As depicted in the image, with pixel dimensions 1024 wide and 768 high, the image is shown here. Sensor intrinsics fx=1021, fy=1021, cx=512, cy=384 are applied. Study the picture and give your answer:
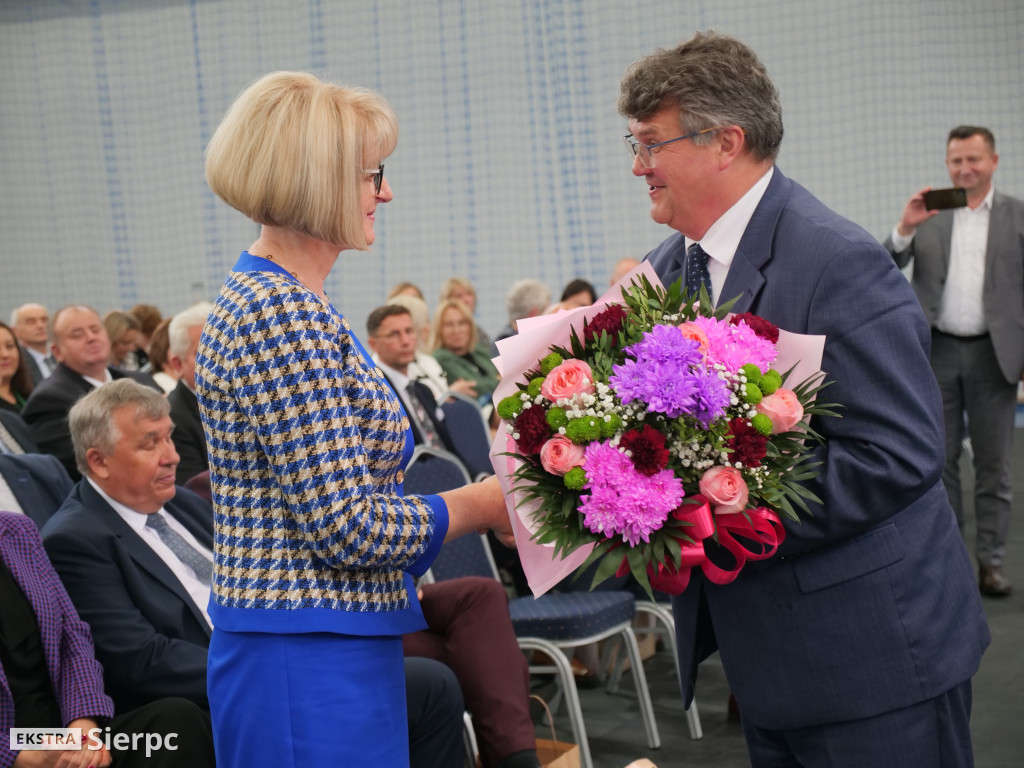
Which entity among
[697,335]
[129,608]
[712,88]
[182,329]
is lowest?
[129,608]

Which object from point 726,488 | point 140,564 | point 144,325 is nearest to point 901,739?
point 726,488

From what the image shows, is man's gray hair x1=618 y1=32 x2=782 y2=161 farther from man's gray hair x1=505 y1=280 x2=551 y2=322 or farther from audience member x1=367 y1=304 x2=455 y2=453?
man's gray hair x1=505 y1=280 x2=551 y2=322

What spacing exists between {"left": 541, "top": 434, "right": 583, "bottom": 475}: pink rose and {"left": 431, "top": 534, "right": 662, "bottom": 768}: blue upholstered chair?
2.08 metres

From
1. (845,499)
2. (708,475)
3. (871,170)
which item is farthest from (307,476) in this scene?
(871,170)

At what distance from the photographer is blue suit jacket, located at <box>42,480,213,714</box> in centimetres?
259

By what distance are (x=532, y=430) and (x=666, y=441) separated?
18 cm

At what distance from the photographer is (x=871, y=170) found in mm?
9086

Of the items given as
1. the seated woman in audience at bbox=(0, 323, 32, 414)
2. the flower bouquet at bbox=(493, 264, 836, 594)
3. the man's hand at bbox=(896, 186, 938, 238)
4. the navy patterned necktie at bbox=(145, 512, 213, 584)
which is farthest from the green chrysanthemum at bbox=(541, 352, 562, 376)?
the seated woman in audience at bbox=(0, 323, 32, 414)

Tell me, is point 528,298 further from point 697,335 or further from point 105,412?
point 697,335

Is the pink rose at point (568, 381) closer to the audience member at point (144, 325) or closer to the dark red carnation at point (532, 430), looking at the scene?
the dark red carnation at point (532, 430)

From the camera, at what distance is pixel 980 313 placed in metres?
4.90

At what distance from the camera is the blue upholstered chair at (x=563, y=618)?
338 centimetres

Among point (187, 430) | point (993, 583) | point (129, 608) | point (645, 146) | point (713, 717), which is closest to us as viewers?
point (645, 146)

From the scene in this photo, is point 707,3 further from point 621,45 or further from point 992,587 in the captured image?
point 992,587
